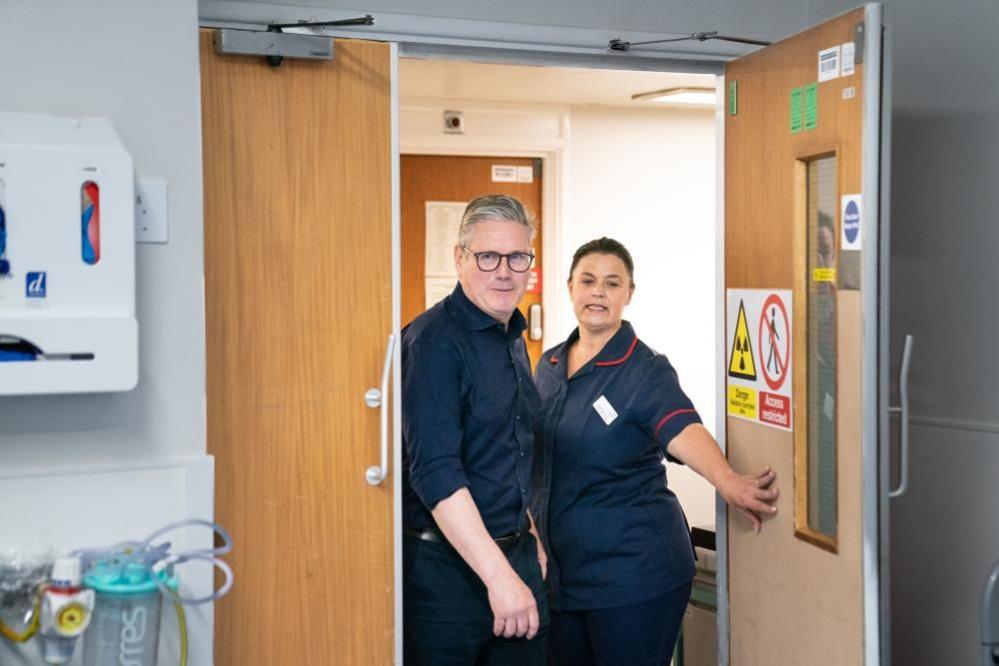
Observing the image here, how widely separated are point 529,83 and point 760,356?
7.23ft

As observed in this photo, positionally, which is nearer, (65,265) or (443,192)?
(65,265)

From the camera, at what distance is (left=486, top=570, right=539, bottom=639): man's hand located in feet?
6.82

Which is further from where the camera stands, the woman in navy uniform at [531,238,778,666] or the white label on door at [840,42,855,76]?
the woman in navy uniform at [531,238,778,666]

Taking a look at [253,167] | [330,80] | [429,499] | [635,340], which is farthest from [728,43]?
[429,499]

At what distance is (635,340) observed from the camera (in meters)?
2.92

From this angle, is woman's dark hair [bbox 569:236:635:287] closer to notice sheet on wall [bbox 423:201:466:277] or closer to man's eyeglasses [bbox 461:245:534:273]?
man's eyeglasses [bbox 461:245:534:273]

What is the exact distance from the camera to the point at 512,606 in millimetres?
2086

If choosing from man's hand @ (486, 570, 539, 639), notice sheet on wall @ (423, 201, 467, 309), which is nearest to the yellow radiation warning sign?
man's hand @ (486, 570, 539, 639)

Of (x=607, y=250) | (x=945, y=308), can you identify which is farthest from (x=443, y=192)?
(x=945, y=308)

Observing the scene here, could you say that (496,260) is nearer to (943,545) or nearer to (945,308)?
(945,308)

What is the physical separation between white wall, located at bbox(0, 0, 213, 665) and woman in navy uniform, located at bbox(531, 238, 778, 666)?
1071 mm

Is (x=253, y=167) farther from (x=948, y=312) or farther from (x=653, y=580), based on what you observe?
(x=948, y=312)

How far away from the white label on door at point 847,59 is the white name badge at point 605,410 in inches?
38.0

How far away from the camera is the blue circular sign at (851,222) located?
2.28 m
